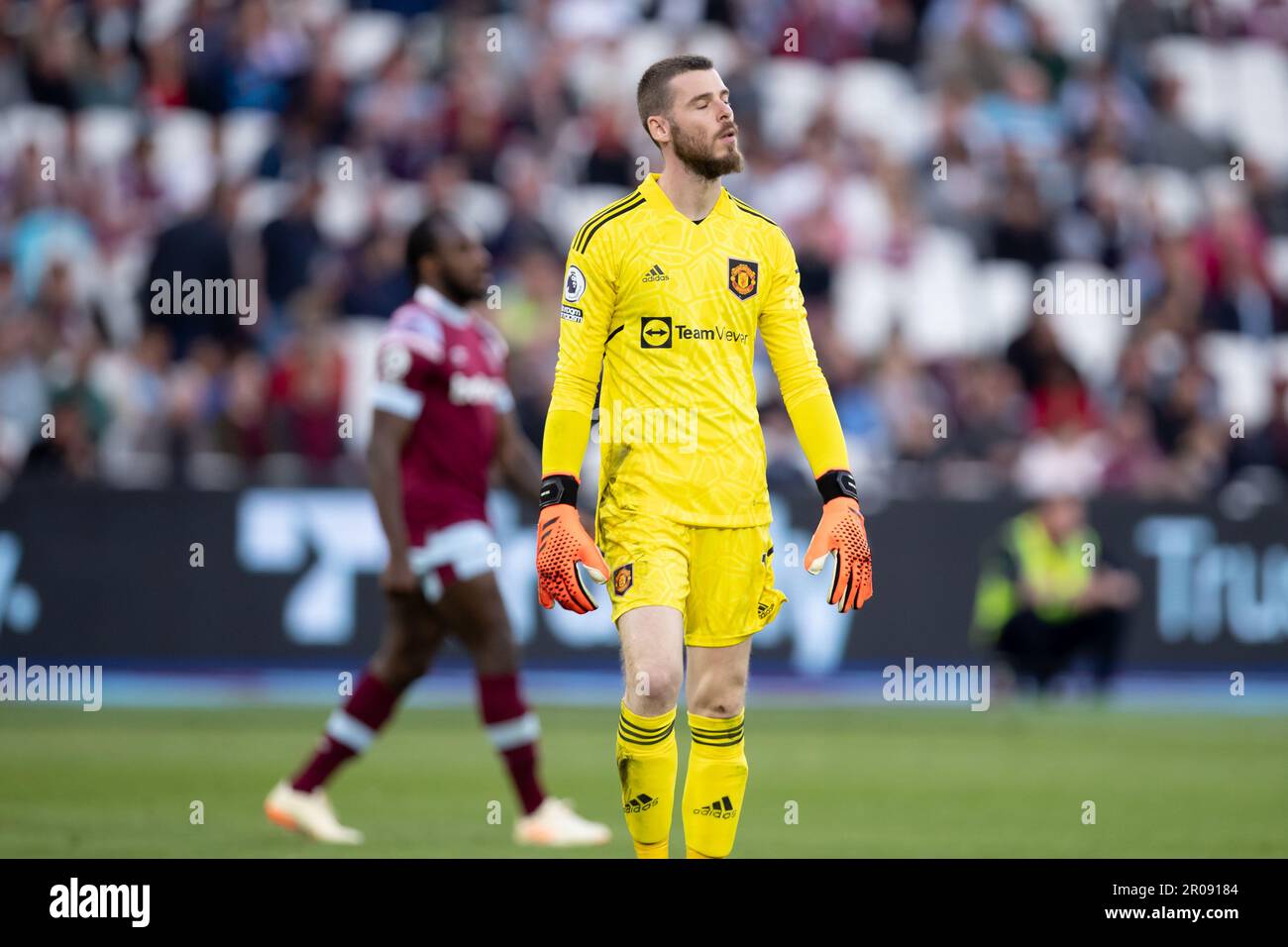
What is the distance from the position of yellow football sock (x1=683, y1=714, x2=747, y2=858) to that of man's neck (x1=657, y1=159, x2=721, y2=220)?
1.77 metres

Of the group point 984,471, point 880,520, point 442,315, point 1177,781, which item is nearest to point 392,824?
point 442,315

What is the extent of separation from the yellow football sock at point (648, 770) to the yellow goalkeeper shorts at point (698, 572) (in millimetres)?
339

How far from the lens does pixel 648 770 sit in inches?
271

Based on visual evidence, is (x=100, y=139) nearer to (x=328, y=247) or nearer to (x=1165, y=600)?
(x=328, y=247)

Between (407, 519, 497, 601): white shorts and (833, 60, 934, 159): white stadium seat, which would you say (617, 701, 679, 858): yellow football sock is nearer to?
(407, 519, 497, 601): white shorts

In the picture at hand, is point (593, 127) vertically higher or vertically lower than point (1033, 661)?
higher

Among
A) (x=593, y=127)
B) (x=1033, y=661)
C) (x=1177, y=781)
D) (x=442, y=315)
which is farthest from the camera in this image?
(x=593, y=127)

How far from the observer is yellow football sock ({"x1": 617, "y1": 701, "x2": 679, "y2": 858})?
6.83 metres

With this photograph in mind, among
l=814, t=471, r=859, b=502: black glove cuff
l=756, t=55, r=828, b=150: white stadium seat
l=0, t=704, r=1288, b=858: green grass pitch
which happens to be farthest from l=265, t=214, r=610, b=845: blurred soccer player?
l=756, t=55, r=828, b=150: white stadium seat

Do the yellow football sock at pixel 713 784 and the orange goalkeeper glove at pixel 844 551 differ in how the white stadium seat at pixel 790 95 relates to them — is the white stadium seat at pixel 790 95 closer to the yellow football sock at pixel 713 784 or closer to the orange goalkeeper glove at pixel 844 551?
the orange goalkeeper glove at pixel 844 551
